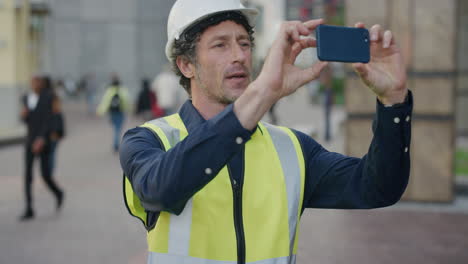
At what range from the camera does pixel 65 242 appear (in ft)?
21.9

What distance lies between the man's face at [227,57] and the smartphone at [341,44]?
16.7 inches

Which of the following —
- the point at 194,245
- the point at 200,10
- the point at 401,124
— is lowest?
the point at 194,245

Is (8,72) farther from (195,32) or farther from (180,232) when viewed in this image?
(180,232)

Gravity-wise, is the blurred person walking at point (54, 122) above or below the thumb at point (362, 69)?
below

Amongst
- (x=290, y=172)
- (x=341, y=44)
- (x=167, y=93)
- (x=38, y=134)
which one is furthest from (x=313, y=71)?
(x=167, y=93)

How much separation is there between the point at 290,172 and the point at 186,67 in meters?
0.51

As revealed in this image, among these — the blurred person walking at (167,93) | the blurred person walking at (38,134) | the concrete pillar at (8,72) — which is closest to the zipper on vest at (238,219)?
the blurred person walking at (38,134)

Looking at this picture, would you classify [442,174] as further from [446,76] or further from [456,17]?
[456,17]

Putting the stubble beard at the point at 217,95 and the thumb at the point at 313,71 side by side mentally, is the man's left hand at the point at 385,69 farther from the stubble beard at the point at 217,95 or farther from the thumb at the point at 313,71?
the stubble beard at the point at 217,95

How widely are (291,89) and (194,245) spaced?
58 cm

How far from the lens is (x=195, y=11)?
2.05 metres

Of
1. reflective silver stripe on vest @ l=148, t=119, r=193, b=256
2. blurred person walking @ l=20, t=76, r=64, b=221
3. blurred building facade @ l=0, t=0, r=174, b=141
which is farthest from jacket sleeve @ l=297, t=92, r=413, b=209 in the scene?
blurred building facade @ l=0, t=0, r=174, b=141

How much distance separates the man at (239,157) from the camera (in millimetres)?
1596

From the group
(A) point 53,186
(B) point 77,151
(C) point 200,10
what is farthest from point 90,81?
(C) point 200,10
